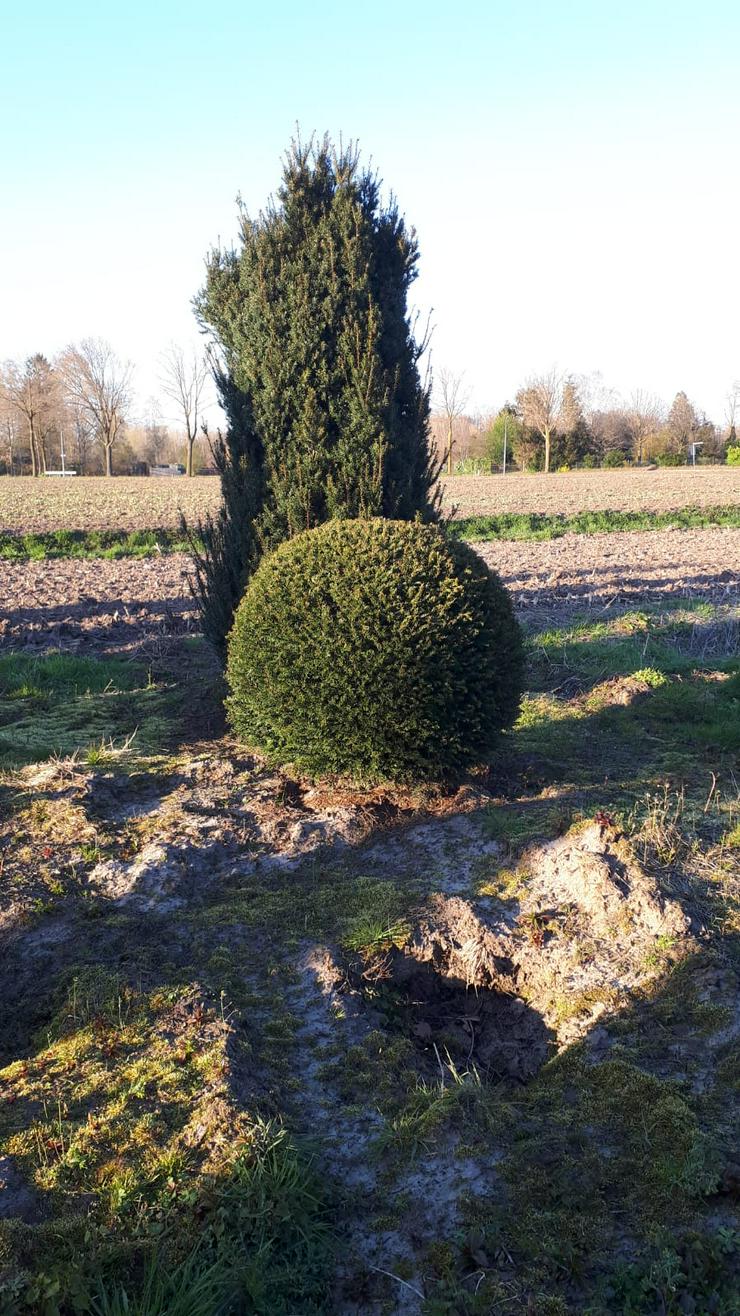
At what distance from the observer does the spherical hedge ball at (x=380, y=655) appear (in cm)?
521

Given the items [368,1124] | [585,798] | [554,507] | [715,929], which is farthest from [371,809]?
[554,507]

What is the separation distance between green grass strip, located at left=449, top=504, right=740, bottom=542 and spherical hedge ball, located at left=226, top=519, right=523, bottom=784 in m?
15.5

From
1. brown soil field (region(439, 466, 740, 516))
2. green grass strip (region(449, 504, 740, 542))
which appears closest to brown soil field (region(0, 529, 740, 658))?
green grass strip (region(449, 504, 740, 542))

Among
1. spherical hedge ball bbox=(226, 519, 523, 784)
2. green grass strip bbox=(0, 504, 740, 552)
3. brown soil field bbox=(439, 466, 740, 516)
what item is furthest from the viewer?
brown soil field bbox=(439, 466, 740, 516)

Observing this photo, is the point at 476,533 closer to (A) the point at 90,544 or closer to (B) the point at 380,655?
(A) the point at 90,544

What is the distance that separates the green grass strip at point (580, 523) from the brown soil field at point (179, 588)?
293 cm

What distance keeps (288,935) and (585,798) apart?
2128 millimetres

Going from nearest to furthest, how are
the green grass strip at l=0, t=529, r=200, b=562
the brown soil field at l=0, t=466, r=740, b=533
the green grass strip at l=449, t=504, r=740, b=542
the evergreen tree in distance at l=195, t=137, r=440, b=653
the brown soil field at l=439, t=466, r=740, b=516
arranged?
the evergreen tree in distance at l=195, t=137, r=440, b=653, the green grass strip at l=0, t=529, r=200, b=562, the green grass strip at l=449, t=504, r=740, b=542, the brown soil field at l=0, t=466, r=740, b=533, the brown soil field at l=439, t=466, r=740, b=516

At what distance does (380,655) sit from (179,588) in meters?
8.50

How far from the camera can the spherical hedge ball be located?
17.1 ft

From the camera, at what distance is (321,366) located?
6.73m

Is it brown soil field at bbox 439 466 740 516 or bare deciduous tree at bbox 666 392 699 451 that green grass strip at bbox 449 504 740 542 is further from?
bare deciduous tree at bbox 666 392 699 451

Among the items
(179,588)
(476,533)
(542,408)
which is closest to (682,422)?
(542,408)

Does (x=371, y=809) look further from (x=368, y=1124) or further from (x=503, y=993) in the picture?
(x=368, y=1124)
